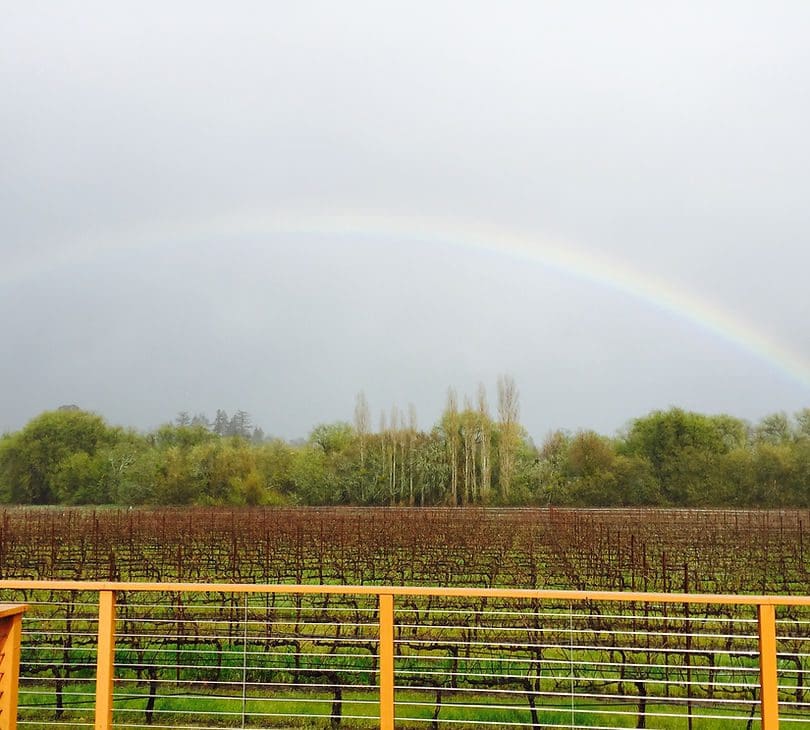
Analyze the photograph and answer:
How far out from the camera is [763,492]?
44.4m

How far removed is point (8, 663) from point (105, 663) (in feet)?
1.40

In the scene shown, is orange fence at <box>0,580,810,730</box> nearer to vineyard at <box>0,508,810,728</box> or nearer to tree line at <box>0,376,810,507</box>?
vineyard at <box>0,508,810,728</box>

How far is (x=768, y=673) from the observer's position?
3055mm

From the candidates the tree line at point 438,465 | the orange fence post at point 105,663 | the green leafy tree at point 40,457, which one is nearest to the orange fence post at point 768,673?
the orange fence post at point 105,663

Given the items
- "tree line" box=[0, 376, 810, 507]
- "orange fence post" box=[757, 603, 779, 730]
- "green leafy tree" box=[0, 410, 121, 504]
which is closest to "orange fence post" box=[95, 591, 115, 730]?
"orange fence post" box=[757, 603, 779, 730]

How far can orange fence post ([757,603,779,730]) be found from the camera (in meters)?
3.03

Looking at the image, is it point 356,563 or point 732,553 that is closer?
point 356,563

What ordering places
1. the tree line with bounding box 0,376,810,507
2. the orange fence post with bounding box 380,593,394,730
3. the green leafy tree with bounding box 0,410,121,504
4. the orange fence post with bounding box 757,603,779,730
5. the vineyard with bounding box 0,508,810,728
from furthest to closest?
the green leafy tree with bounding box 0,410,121,504, the tree line with bounding box 0,376,810,507, the vineyard with bounding box 0,508,810,728, the orange fence post with bounding box 380,593,394,730, the orange fence post with bounding box 757,603,779,730

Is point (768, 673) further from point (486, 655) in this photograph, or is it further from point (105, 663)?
point (486, 655)

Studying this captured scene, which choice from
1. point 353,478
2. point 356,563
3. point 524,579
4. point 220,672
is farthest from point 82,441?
point 220,672

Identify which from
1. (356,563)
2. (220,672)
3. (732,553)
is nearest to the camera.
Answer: (220,672)

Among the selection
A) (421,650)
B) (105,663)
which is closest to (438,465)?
(421,650)

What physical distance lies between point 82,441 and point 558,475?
38253 mm

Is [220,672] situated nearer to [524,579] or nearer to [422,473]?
[524,579]
